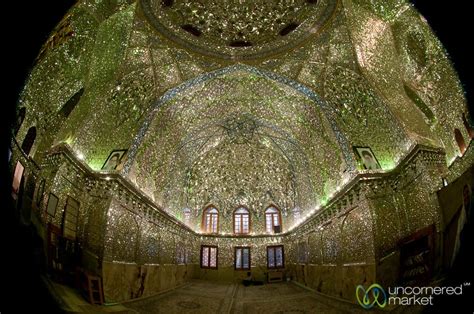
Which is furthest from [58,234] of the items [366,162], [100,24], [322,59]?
[322,59]

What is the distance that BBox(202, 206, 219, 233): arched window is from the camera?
232cm

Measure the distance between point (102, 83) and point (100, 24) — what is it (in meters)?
0.70

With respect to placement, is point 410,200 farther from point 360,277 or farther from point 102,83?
point 102,83

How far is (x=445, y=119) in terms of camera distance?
67.9 inches

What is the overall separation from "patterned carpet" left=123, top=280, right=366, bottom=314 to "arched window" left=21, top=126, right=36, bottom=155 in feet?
3.45

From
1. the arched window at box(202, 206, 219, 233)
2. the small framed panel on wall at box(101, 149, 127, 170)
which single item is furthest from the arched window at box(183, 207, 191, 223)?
the small framed panel on wall at box(101, 149, 127, 170)

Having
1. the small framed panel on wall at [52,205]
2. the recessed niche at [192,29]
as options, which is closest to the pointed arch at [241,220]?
the small framed panel on wall at [52,205]

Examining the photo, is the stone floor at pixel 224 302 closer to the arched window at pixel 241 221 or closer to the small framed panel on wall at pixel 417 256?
the small framed panel on wall at pixel 417 256

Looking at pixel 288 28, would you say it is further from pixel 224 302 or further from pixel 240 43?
pixel 224 302

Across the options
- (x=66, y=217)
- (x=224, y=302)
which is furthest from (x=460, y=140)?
(x=66, y=217)

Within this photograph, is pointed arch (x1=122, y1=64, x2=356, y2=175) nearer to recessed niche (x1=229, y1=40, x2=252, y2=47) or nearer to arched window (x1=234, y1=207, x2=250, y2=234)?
recessed niche (x1=229, y1=40, x2=252, y2=47)

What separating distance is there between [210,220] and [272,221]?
531 mm

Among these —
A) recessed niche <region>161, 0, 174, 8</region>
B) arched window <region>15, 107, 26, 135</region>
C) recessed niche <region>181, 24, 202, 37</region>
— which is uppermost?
recessed niche <region>161, 0, 174, 8</region>

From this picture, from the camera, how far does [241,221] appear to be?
238cm
